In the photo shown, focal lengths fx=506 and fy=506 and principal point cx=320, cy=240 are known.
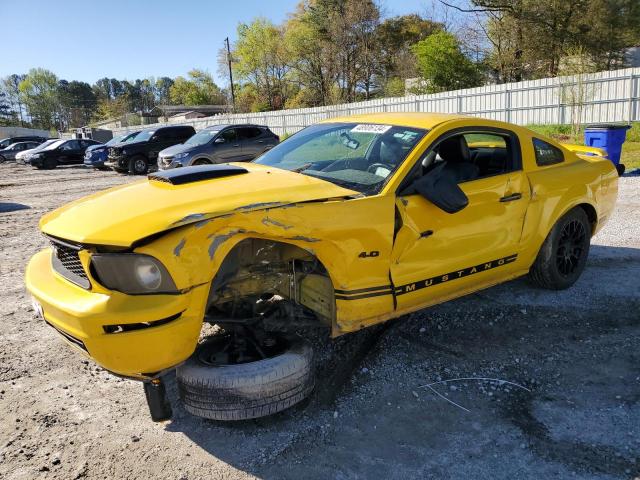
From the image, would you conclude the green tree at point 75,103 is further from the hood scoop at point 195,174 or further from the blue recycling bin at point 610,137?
the hood scoop at point 195,174

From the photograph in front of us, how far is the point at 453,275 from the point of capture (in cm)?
359

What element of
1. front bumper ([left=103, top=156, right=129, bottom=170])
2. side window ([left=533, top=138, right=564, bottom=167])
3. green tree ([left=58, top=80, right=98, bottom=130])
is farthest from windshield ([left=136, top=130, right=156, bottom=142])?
green tree ([left=58, top=80, right=98, bottom=130])

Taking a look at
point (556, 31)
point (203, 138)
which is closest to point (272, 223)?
point (203, 138)

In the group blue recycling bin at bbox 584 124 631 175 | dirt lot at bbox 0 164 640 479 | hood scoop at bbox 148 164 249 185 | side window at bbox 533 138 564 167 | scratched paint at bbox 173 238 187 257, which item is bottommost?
dirt lot at bbox 0 164 640 479

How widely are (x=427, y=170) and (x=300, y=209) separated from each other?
1291 millimetres

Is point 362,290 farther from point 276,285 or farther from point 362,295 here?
point 276,285

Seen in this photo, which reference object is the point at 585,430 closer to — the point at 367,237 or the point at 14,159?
the point at 367,237

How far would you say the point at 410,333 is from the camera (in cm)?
395

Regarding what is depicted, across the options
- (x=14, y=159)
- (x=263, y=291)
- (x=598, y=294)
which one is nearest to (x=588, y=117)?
(x=598, y=294)

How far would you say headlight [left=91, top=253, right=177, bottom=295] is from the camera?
2.42 m

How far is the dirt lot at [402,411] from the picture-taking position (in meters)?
2.54

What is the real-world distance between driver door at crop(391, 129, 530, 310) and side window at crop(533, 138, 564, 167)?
0.28 meters

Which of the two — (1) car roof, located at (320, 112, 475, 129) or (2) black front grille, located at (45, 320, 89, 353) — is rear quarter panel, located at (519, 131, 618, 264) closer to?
(1) car roof, located at (320, 112, 475, 129)

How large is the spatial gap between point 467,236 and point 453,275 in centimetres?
29
